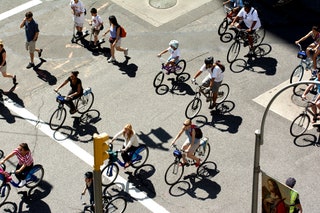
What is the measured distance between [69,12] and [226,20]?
6.15 m

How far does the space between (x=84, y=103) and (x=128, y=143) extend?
3189 mm

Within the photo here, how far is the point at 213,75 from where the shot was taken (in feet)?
66.6

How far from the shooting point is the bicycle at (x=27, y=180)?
17.8 meters

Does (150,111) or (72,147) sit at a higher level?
(150,111)

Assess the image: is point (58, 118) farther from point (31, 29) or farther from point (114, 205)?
point (114, 205)

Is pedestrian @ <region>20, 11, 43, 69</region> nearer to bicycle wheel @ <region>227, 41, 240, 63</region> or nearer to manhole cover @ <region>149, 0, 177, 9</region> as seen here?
manhole cover @ <region>149, 0, 177, 9</region>

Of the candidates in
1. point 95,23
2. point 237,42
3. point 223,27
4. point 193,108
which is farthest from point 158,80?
point 223,27

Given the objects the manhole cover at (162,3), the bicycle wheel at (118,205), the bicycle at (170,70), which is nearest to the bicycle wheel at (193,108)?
the bicycle at (170,70)

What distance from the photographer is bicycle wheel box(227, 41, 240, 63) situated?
76.7ft

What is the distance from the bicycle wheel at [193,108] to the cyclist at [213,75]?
45 centimetres

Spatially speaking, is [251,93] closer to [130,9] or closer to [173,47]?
[173,47]

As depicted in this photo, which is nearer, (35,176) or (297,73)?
(35,176)

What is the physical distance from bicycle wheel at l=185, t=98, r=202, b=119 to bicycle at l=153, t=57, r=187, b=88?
1.74 m

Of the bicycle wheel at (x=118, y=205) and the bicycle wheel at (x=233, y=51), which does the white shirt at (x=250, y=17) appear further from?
the bicycle wheel at (x=118, y=205)
